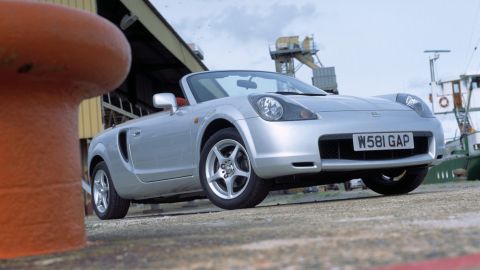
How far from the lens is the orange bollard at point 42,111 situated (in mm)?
2049

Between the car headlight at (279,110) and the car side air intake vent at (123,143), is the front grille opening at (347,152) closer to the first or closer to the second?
the car headlight at (279,110)

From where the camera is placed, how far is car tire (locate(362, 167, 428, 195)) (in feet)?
18.3

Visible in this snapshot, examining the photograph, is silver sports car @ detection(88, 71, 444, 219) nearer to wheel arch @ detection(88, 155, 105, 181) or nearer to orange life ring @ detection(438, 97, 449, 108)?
wheel arch @ detection(88, 155, 105, 181)

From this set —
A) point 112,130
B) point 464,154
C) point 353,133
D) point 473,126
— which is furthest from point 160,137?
point 473,126

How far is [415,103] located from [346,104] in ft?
2.84

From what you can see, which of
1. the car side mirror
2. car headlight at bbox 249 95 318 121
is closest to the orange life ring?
the car side mirror

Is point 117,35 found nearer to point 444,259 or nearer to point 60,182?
point 60,182

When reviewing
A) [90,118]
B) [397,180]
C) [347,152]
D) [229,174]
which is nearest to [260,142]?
[229,174]

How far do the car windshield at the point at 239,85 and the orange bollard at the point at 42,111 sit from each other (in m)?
3.14

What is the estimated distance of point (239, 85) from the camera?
5.59 m

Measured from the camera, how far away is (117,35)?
2312 millimetres

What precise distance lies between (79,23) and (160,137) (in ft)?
11.2

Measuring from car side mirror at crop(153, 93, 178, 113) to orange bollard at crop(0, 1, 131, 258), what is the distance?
10.1ft

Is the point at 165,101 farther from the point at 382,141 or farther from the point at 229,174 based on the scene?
the point at 382,141
